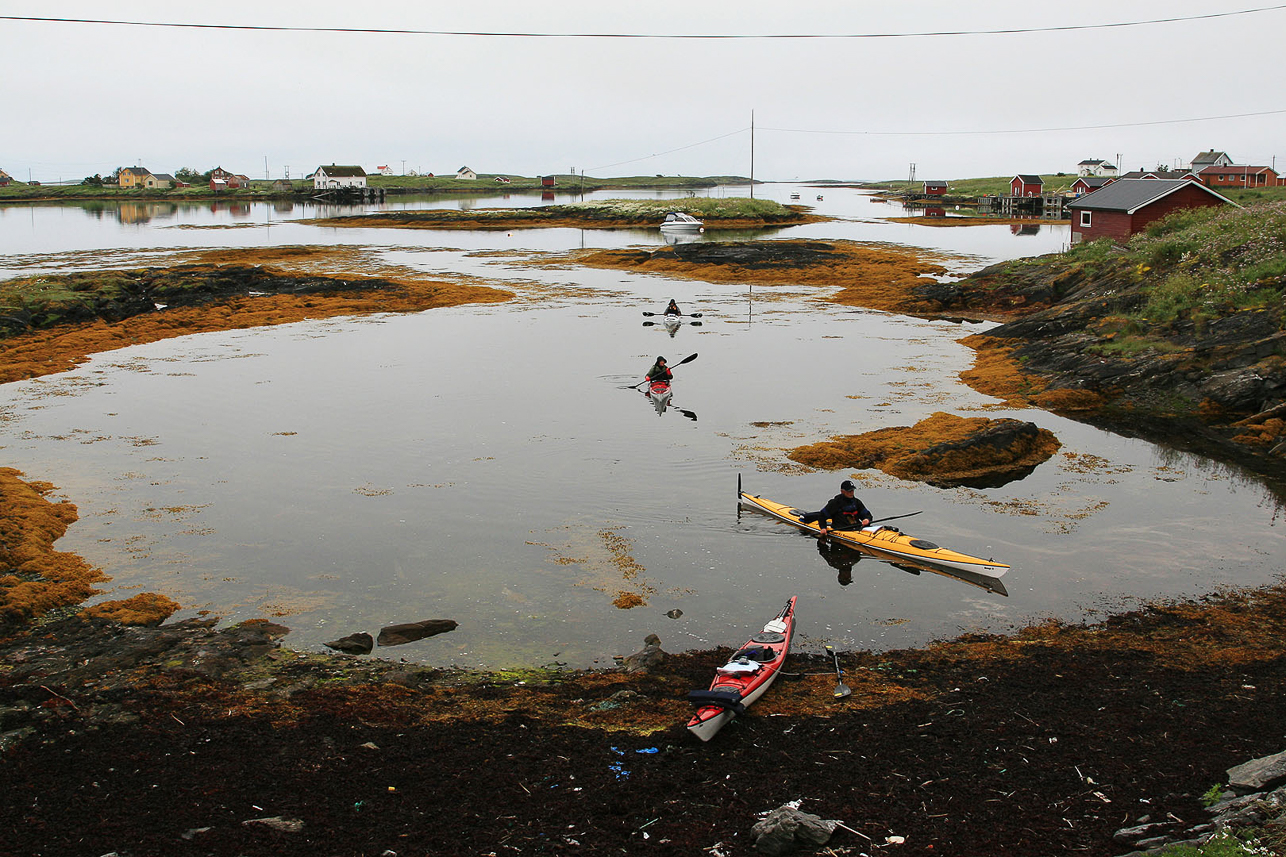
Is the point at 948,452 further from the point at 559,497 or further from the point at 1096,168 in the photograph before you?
the point at 1096,168

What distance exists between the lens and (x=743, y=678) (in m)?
12.7

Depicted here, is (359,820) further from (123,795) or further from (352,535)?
(352,535)

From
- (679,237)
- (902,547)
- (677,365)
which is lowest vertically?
(902,547)

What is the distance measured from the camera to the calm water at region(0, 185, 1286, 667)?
53.7 ft

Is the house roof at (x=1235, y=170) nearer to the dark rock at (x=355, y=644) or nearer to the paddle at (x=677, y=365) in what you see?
the paddle at (x=677, y=365)

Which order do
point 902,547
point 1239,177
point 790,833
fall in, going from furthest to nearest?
point 1239,177 < point 902,547 < point 790,833

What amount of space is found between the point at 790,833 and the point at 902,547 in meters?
10.0

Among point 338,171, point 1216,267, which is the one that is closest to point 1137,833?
point 1216,267

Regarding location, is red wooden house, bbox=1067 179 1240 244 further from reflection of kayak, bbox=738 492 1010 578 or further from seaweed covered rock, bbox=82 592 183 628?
seaweed covered rock, bbox=82 592 183 628

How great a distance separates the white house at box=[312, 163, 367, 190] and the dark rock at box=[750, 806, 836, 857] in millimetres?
199962

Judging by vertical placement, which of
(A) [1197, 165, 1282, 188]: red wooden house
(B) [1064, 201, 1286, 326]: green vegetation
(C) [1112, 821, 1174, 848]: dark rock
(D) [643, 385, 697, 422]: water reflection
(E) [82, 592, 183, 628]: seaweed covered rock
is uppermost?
(A) [1197, 165, 1282, 188]: red wooden house

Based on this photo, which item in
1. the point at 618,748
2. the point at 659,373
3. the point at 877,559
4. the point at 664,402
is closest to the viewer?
the point at 618,748

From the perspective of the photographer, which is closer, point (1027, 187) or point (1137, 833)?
point (1137, 833)

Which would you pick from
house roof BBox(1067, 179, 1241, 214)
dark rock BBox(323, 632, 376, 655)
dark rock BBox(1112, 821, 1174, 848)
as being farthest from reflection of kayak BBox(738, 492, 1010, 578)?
house roof BBox(1067, 179, 1241, 214)
